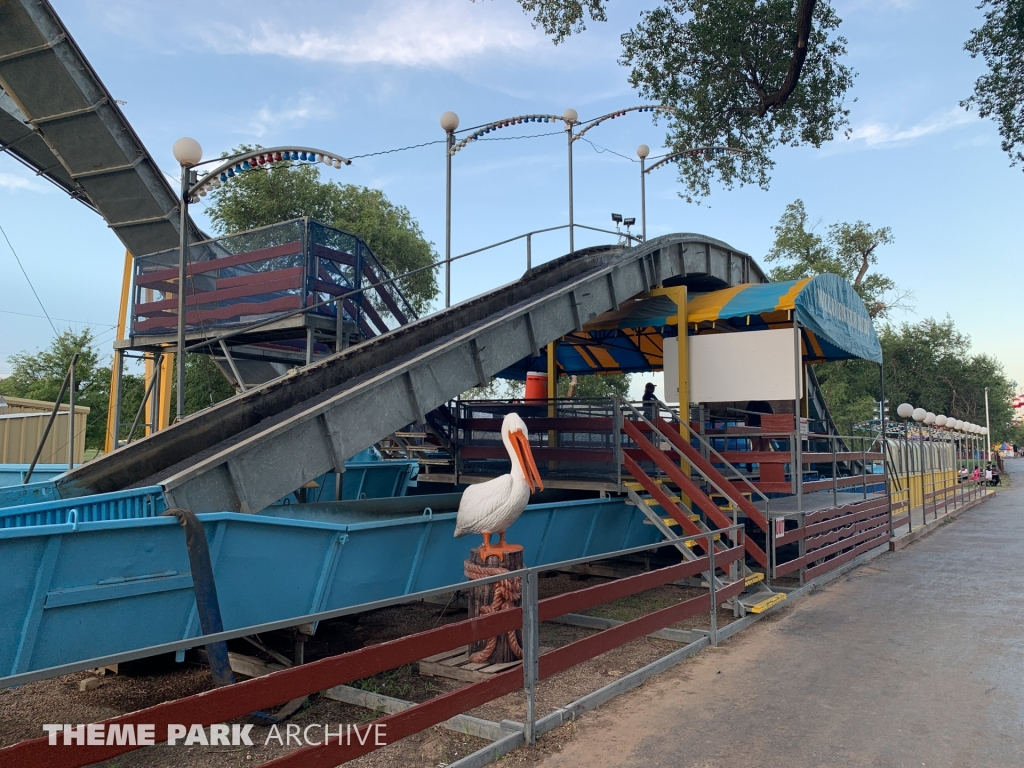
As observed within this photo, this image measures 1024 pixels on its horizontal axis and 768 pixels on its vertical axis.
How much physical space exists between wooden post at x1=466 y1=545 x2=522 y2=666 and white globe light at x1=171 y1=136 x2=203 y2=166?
225 inches

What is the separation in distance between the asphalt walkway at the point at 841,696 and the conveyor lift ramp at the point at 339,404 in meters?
3.46

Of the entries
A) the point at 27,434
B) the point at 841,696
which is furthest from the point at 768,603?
the point at 27,434

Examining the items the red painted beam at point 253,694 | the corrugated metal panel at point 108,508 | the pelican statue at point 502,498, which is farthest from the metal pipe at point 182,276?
the red painted beam at point 253,694

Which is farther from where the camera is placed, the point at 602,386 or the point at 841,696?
the point at 602,386

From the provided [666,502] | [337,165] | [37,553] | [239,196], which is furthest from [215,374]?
[37,553]

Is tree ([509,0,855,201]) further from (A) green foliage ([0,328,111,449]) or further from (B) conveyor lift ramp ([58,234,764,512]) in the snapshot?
(A) green foliage ([0,328,111,449])

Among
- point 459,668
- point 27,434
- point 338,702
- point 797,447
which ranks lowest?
point 338,702

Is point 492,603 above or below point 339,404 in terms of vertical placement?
below

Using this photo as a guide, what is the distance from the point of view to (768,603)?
8.99 metres

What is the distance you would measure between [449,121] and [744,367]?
21.5ft

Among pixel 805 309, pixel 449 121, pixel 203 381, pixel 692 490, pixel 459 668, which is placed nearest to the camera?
pixel 459 668

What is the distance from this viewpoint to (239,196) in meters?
27.2

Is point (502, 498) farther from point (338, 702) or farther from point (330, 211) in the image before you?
point (330, 211)

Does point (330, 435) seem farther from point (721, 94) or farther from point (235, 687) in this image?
point (721, 94)
